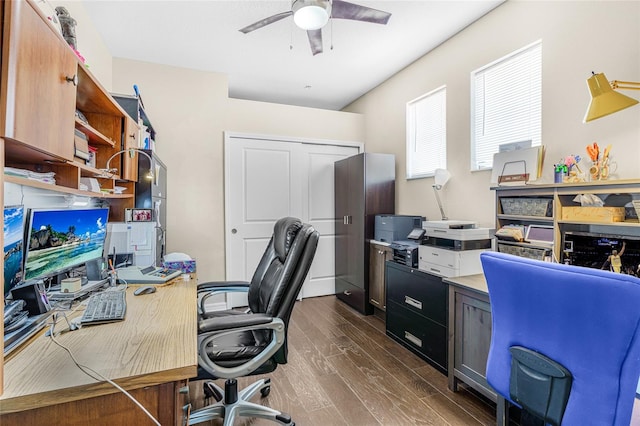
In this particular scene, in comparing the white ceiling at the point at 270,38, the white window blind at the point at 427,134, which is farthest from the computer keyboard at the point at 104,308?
the white window blind at the point at 427,134

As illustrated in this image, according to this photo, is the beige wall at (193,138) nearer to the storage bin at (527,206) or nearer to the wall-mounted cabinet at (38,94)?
the wall-mounted cabinet at (38,94)

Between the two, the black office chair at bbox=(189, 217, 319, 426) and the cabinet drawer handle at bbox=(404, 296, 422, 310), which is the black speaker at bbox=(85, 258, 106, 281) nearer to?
the black office chair at bbox=(189, 217, 319, 426)

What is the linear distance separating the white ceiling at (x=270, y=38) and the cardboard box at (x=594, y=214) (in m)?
1.74

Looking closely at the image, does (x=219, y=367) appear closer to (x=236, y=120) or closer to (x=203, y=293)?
(x=203, y=293)

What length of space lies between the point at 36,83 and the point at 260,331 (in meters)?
1.29

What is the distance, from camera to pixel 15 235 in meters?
1.19

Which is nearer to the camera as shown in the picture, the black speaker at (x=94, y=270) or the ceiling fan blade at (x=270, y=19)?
the black speaker at (x=94, y=270)

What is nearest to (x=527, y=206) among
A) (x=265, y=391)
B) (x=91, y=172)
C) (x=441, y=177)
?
(x=441, y=177)

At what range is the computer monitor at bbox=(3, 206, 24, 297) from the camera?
1.13 metres

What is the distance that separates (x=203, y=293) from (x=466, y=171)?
236 centimetres

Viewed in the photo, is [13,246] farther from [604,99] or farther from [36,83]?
[604,99]

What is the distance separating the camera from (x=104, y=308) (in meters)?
1.29

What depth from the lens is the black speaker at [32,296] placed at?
3.79 feet

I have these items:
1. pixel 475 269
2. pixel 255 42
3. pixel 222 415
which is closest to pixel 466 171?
pixel 475 269
